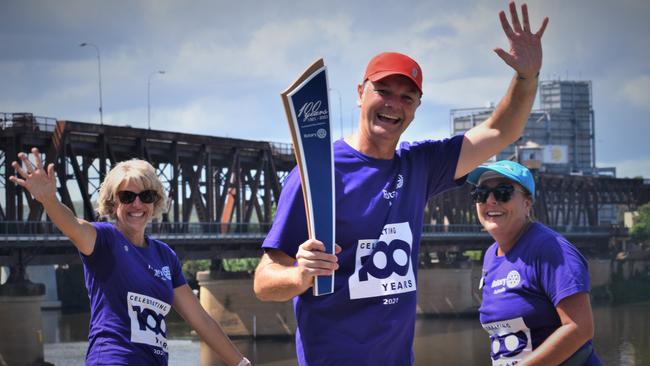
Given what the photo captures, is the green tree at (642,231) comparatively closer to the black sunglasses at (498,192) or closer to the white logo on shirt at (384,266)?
the black sunglasses at (498,192)

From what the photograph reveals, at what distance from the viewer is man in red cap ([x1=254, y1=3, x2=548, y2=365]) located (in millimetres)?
4992

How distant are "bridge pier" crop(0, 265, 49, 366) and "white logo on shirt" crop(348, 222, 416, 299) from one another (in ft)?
131

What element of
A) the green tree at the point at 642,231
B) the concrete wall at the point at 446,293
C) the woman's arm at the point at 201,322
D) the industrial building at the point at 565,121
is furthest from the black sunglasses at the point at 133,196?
the industrial building at the point at 565,121

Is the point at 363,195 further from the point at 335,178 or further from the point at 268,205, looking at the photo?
the point at 268,205

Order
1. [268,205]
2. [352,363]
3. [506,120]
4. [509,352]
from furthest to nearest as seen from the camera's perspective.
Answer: [268,205] → [509,352] → [506,120] → [352,363]

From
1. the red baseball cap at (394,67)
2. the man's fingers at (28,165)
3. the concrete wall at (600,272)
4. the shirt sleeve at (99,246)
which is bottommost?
the concrete wall at (600,272)

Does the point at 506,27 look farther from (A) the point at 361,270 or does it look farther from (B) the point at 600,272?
(B) the point at 600,272

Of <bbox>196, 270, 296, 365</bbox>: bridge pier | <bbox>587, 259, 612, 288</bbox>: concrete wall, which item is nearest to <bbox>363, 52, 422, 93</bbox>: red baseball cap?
<bbox>196, 270, 296, 365</bbox>: bridge pier

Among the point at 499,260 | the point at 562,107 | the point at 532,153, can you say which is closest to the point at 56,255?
the point at 499,260

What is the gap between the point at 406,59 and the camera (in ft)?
17.1

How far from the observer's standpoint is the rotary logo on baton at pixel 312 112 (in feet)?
15.5

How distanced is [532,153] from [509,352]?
11911 cm

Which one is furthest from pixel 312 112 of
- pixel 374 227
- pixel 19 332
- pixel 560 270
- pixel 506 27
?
pixel 19 332

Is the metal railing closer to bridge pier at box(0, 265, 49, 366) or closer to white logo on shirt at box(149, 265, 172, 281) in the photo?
bridge pier at box(0, 265, 49, 366)
